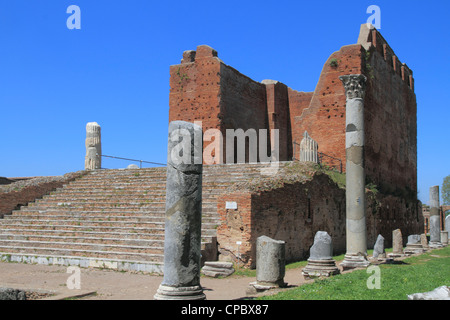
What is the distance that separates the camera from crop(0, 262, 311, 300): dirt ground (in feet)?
25.2

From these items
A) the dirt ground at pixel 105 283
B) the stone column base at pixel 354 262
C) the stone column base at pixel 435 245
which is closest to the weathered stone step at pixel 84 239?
the dirt ground at pixel 105 283

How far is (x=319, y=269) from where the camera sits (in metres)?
9.98

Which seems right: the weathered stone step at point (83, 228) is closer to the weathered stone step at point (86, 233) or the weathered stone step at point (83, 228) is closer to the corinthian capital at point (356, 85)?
the weathered stone step at point (86, 233)

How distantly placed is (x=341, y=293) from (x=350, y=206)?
17.3 ft

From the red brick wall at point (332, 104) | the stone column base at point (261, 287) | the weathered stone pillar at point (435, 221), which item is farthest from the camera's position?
the weathered stone pillar at point (435, 221)

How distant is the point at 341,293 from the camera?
23.6 ft

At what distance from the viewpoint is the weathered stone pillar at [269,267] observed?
813 centimetres

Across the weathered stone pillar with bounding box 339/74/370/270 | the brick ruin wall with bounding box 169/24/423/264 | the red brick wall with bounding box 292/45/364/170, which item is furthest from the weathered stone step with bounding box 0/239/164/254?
the red brick wall with bounding box 292/45/364/170

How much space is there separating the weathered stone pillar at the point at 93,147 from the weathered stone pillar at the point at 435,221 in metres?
15.0

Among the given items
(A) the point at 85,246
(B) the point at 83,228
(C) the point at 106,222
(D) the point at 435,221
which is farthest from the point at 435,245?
(A) the point at 85,246

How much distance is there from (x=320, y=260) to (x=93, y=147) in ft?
38.9

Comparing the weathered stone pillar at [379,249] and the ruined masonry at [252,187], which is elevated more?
the ruined masonry at [252,187]
